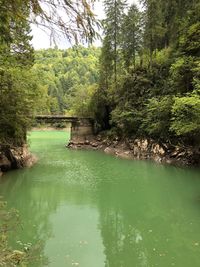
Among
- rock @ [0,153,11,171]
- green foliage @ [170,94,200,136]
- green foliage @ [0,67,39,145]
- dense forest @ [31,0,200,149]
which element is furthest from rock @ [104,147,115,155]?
green foliage @ [0,67,39,145]

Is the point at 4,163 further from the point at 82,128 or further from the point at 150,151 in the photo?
the point at 82,128

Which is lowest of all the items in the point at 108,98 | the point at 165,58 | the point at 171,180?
the point at 171,180

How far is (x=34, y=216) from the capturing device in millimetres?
13578

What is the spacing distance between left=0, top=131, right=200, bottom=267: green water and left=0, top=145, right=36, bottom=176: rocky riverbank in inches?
37.4

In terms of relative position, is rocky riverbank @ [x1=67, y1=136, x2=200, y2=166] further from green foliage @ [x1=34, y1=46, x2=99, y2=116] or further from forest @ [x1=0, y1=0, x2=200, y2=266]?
green foliage @ [x1=34, y1=46, x2=99, y2=116]

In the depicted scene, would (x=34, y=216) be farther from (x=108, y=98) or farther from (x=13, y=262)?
(x=108, y=98)

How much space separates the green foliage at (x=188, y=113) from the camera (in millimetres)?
19083

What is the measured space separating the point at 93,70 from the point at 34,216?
115 meters

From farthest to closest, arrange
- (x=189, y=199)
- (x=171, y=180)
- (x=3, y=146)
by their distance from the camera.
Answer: (x=3, y=146) < (x=171, y=180) < (x=189, y=199)

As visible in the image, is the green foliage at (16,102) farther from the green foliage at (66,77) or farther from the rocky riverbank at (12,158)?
the green foliage at (66,77)

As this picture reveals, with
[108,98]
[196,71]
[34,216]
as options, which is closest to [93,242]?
[34,216]

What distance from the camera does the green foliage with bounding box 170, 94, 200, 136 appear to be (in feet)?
62.6

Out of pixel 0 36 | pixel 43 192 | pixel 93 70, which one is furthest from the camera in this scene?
pixel 93 70

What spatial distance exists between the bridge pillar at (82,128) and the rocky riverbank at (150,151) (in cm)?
348
